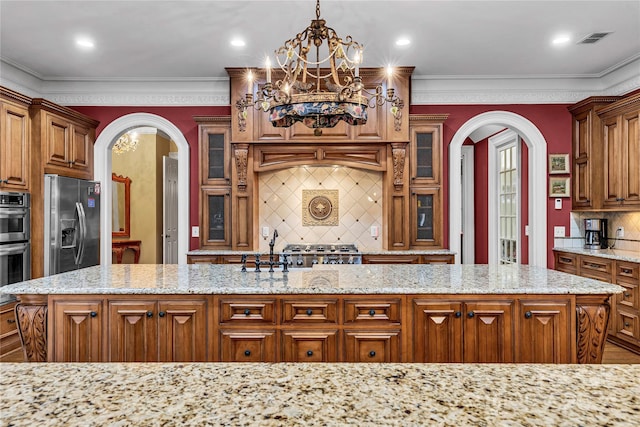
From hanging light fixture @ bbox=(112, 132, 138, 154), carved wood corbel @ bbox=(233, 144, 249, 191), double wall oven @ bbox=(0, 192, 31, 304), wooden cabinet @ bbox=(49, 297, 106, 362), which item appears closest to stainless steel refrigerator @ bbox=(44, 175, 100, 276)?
double wall oven @ bbox=(0, 192, 31, 304)

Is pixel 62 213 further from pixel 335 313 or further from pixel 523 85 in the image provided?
pixel 523 85

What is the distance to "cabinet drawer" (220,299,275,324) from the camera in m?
2.33

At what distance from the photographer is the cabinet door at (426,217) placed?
4.69m

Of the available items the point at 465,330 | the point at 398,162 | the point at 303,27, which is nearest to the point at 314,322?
the point at 465,330

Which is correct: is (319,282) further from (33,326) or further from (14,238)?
(14,238)

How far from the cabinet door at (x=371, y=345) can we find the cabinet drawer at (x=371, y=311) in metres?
0.07

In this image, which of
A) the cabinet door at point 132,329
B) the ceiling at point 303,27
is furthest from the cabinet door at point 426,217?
the cabinet door at point 132,329

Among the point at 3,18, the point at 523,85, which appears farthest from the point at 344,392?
the point at 523,85

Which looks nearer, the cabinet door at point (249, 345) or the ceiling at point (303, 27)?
the cabinet door at point (249, 345)

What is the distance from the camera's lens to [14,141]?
3.81 metres

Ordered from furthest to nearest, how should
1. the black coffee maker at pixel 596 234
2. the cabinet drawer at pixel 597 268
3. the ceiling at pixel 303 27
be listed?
the black coffee maker at pixel 596 234
the cabinet drawer at pixel 597 268
the ceiling at pixel 303 27

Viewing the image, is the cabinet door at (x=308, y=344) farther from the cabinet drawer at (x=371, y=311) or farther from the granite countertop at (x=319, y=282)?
the granite countertop at (x=319, y=282)

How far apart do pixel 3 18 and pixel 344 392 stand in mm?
4110

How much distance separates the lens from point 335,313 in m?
2.32
